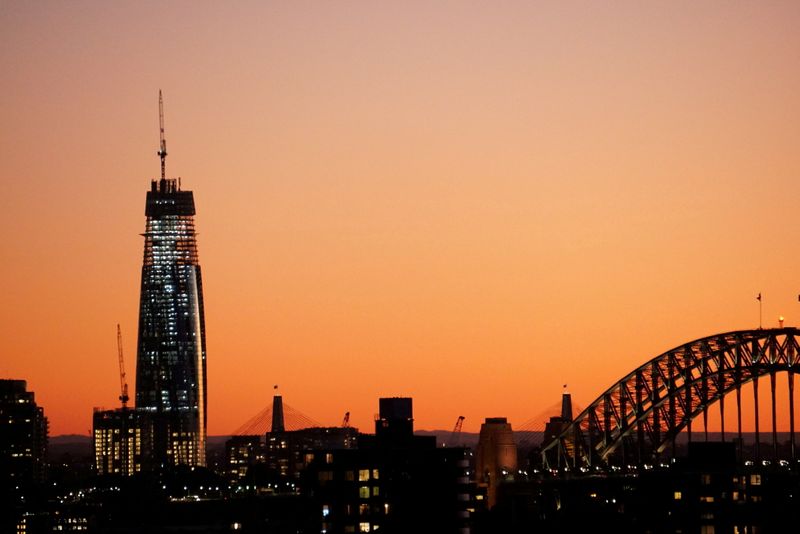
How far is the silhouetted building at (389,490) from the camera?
15288 centimetres

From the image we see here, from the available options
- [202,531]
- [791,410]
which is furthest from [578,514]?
[202,531]

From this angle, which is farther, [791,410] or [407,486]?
[791,410]

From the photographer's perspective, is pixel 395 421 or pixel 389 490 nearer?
pixel 389 490

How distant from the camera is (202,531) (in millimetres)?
176000

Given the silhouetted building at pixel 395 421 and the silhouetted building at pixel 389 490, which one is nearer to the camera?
the silhouetted building at pixel 389 490

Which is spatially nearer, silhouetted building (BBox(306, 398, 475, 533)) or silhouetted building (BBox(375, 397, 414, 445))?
silhouetted building (BBox(306, 398, 475, 533))

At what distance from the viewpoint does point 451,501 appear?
159125mm

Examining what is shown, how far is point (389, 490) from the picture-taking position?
154625 mm

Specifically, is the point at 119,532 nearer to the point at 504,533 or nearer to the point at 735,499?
the point at 504,533

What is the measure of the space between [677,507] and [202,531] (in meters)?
46.4

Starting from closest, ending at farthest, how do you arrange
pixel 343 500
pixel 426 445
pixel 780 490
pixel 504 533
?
pixel 343 500, pixel 426 445, pixel 504 533, pixel 780 490

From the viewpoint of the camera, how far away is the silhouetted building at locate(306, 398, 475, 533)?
152875 mm

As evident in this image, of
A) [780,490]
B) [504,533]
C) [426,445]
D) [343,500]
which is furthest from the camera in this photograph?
[780,490]

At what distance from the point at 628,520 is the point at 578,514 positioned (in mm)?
10976
